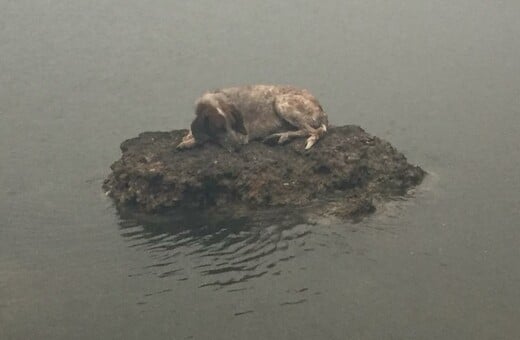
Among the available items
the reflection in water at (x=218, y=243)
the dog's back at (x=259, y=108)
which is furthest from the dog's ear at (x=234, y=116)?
the reflection in water at (x=218, y=243)

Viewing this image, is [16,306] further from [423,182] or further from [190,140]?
[423,182]

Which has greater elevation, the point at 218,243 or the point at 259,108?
the point at 259,108

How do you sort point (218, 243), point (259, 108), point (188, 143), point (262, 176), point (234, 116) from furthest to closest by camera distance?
1. point (259, 108)
2. point (234, 116)
3. point (188, 143)
4. point (262, 176)
5. point (218, 243)

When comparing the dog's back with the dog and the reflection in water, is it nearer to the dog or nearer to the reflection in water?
the dog

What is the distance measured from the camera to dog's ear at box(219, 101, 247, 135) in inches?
596

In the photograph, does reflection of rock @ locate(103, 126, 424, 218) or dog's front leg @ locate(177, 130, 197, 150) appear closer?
reflection of rock @ locate(103, 126, 424, 218)

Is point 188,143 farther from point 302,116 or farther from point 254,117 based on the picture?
point 302,116

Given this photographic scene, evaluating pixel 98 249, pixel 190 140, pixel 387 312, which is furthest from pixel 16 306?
pixel 387 312

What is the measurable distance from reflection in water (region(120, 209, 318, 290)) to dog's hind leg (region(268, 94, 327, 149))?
5.65 ft

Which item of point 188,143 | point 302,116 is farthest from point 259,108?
point 188,143

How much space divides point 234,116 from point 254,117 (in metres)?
0.41

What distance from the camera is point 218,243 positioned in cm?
1348

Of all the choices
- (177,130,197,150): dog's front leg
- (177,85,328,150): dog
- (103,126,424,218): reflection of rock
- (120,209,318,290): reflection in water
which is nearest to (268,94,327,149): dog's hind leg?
(177,85,328,150): dog

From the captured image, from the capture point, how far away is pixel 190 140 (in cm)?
1500
